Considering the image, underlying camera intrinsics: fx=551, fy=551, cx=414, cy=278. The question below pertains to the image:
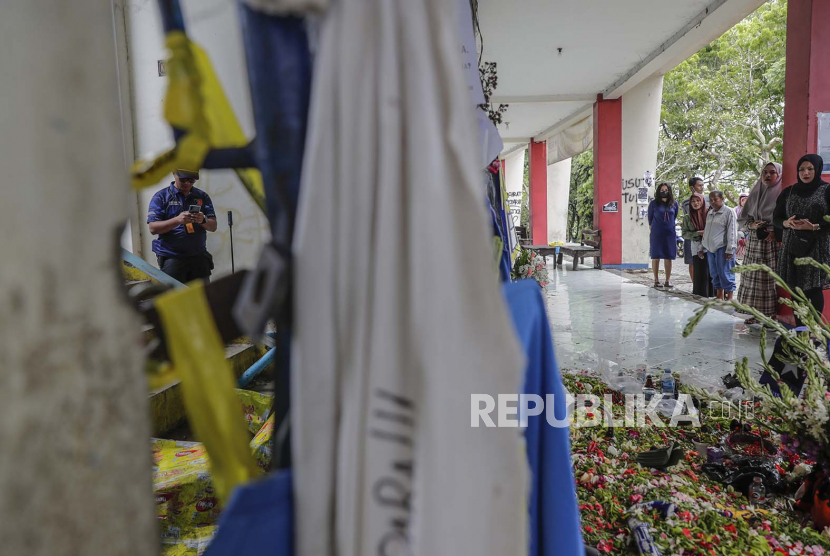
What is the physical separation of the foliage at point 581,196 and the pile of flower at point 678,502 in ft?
65.6

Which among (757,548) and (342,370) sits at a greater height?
(342,370)

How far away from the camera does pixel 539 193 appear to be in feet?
56.7

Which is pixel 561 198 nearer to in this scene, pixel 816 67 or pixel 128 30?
pixel 816 67

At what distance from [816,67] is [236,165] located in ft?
18.7

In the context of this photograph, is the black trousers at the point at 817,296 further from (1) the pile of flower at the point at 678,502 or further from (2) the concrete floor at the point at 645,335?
(1) the pile of flower at the point at 678,502

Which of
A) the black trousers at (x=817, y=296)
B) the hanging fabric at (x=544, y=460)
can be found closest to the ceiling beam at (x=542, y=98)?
the black trousers at (x=817, y=296)

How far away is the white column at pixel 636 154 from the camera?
1104cm

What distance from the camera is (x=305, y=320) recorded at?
0.62 m

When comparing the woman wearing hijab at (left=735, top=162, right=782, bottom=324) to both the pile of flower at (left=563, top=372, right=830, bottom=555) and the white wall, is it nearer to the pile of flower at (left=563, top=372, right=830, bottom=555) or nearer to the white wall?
the pile of flower at (left=563, top=372, right=830, bottom=555)

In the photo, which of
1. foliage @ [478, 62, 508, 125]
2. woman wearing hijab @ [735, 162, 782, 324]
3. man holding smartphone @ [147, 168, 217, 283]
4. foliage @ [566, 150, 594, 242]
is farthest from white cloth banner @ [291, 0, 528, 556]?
foliage @ [566, 150, 594, 242]

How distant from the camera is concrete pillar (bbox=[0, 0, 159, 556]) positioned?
527 millimetres

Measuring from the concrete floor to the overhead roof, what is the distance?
145 inches

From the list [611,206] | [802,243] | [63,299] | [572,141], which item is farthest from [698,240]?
[63,299]

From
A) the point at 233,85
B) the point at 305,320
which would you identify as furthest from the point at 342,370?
the point at 233,85
